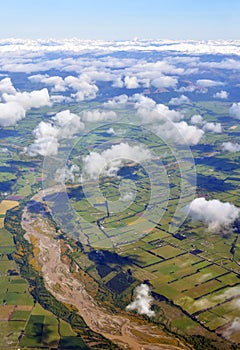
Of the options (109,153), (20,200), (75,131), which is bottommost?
(20,200)

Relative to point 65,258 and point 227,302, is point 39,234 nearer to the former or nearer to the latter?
point 65,258

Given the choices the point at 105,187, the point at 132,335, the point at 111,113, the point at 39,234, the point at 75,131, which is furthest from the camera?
the point at 105,187

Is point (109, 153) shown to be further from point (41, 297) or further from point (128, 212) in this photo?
point (41, 297)

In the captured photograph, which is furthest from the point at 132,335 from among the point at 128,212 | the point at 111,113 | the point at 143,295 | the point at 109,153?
the point at 109,153

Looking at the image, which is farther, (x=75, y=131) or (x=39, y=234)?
(x=39, y=234)

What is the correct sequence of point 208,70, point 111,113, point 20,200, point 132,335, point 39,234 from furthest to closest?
point 208,70 < point 20,200 < point 39,234 < point 111,113 < point 132,335

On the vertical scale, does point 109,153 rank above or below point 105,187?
above

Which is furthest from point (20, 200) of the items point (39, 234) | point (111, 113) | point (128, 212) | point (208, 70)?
point (208, 70)
